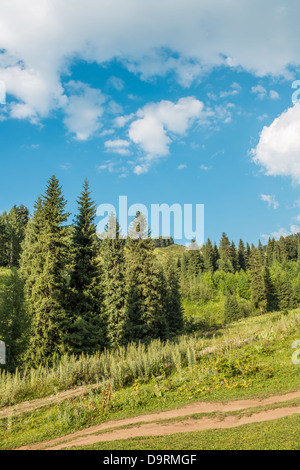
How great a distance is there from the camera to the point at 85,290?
21.1 meters

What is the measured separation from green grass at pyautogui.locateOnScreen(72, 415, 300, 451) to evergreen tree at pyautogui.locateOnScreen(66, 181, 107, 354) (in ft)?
45.7

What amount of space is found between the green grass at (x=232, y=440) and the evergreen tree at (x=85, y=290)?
549 inches

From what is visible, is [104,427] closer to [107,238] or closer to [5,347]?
[5,347]

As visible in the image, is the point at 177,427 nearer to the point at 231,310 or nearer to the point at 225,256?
the point at 231,310

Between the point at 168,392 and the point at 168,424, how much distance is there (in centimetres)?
286

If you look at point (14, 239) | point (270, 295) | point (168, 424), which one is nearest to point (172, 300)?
point (168, 424)

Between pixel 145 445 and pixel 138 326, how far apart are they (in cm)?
2435

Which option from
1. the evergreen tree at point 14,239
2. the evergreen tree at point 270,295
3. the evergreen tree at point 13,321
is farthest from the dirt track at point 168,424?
the evergreen tree at point 270,295

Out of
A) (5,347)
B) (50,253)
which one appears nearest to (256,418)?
(5,347)

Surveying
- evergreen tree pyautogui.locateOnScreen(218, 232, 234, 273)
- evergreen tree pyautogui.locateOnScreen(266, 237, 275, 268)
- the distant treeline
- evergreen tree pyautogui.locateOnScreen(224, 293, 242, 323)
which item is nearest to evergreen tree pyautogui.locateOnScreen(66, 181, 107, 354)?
the distant treeline

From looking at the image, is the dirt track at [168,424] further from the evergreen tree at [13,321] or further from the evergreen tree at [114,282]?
the evergreen tree at [114,282]
